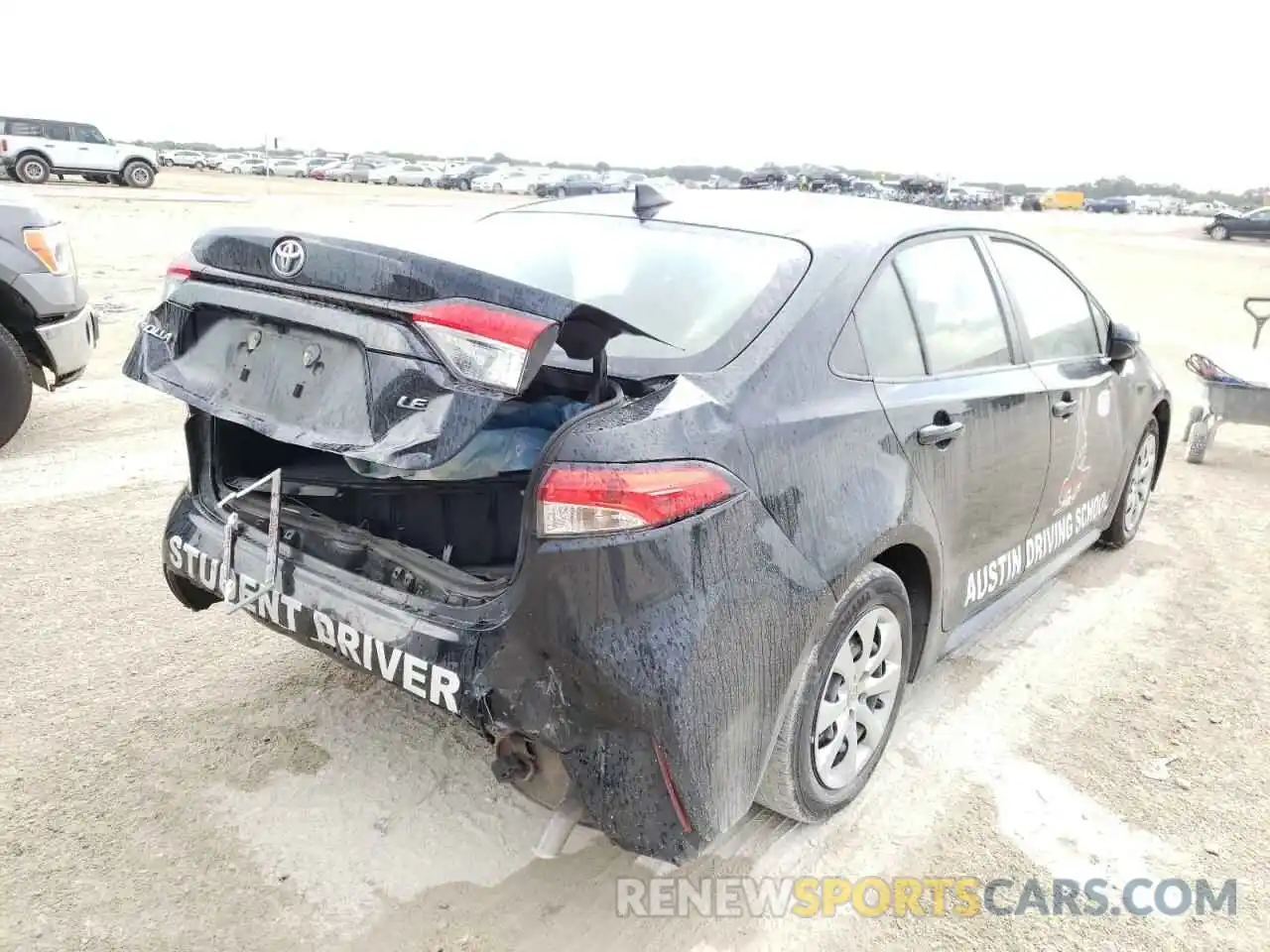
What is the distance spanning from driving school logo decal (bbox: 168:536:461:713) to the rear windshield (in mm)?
891

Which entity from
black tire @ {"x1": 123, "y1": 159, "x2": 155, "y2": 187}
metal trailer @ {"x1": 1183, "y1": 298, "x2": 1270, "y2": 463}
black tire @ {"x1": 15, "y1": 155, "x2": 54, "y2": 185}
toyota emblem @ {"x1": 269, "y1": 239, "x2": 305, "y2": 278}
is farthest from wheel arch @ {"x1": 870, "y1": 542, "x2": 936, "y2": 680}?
black tire @ {"x1": 123, "y1": 159, "x2": 155, "y2": 187}

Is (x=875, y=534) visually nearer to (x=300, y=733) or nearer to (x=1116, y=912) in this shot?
(x=1116, y=912)

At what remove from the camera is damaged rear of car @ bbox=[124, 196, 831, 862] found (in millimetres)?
2014

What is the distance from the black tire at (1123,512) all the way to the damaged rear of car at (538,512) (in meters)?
2.80

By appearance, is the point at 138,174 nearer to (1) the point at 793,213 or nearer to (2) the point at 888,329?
(1) the point at 793,213

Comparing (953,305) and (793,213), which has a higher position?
(793,213)

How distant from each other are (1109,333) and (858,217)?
1.70m

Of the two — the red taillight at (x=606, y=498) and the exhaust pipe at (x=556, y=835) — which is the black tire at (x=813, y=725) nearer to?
the exhaust pipe at (x=556, y=835)

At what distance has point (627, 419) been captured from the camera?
2068mm

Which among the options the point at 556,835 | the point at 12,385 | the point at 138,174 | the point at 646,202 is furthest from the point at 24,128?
the point at 556,835

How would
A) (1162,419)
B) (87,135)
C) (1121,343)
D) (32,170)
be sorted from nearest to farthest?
(1121,343)
(1162,419)
(32,170)
(87,135)

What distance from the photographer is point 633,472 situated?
200cm

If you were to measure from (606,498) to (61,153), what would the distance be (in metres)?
31.1

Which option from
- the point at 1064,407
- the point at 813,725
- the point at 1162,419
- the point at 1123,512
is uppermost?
the point at 1064,407
